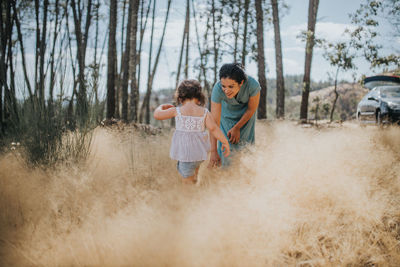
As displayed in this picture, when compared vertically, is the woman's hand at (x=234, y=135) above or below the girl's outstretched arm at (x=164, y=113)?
below

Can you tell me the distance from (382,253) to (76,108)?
10.8ft

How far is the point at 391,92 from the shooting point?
329 inches

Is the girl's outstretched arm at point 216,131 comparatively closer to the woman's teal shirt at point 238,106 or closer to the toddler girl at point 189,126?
the toddler girl at point 189,126

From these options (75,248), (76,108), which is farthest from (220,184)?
(76,108)

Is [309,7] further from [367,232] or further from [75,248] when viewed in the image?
[75,248]

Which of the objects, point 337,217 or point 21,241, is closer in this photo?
point 21,241

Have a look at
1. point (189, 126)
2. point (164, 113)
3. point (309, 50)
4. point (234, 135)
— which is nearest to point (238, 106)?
point (234, 135)

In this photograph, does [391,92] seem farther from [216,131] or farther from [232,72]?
[216,131]

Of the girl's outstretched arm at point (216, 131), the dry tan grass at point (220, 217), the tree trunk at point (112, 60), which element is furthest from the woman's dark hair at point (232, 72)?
the tree trunk at point (112, 60)

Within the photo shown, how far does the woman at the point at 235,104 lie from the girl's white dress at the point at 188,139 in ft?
0.49

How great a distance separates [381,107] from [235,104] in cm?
675

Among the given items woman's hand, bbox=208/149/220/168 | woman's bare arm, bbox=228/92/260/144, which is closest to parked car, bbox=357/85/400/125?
woman's bare arm, bbox=228/92/260/144

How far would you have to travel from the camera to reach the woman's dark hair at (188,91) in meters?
2.78

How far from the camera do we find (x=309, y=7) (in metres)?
10.5
